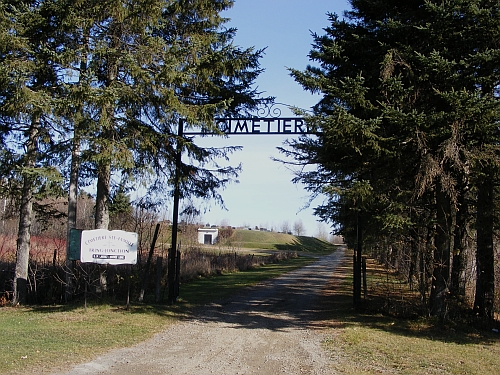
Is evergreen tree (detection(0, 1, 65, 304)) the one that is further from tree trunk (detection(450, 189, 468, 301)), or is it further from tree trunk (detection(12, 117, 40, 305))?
tree trunk (detection(450, 189, 468, 301))

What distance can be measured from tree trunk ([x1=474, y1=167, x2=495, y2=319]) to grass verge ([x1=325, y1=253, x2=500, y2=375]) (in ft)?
3.34

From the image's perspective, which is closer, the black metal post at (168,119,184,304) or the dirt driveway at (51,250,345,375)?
the dirt driveway at (51,250,345,375)

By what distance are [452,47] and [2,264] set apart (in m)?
16.8

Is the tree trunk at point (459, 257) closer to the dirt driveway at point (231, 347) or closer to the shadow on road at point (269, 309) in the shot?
the shadow on road at point (269, 309)

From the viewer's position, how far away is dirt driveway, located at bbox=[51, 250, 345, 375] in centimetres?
717

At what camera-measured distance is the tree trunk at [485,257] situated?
36.0 ft

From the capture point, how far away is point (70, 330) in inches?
386

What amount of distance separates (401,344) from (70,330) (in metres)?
6.67

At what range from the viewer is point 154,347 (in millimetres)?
8539

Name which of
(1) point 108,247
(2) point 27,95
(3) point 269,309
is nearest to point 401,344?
(3) point 269,309

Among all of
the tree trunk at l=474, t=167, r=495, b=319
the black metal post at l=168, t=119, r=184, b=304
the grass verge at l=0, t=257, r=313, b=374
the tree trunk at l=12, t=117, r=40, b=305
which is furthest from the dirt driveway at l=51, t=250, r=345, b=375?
the tree trunk at l=12, t=117, r=40, b=305

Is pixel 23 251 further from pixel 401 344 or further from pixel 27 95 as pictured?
pixel 401 344

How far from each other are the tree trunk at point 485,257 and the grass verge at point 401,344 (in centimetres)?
102

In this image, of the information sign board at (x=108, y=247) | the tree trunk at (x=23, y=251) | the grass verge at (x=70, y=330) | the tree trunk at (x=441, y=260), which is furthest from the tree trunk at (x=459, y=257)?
the tree trunk at (x=23, y=251)
